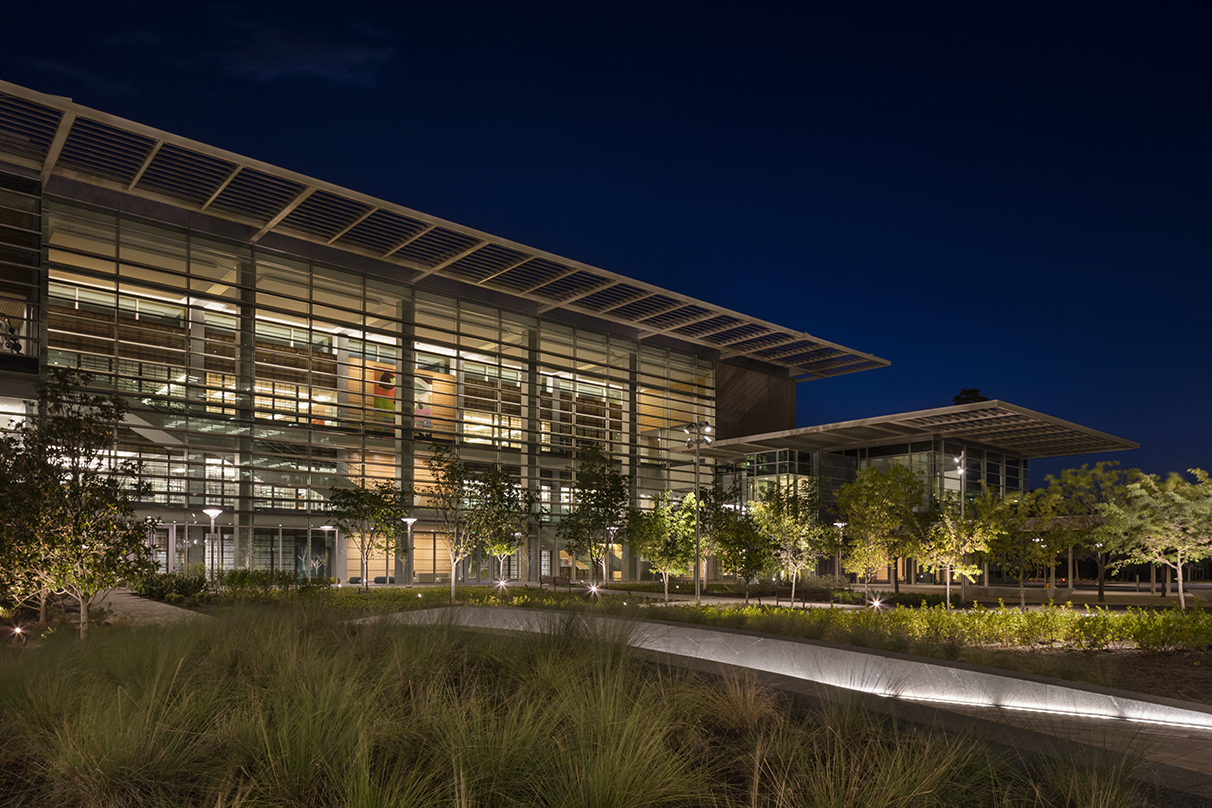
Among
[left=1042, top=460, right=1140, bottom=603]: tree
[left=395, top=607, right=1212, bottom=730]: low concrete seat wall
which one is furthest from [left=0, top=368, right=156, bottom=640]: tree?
[left=1042, top=460, right=1140, bottom=603]: tree

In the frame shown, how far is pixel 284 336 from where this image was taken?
3566 centimetres

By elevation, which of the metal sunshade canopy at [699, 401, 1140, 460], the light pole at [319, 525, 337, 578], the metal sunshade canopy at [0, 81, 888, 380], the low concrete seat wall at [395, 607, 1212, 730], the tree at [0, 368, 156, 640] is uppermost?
the metal sunshade canopy at [0, 81, 888, 380]

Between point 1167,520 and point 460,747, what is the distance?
31.8 meters

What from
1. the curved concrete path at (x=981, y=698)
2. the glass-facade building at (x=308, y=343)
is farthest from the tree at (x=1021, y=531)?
the curved concrete path at (x=981, y=698)

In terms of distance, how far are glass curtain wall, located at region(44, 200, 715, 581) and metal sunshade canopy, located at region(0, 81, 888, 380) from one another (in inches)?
76.3

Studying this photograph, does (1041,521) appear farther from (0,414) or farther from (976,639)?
(0,414)

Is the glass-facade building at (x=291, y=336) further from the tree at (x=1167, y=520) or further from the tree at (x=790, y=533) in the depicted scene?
the tree at (x=1167, y=520)

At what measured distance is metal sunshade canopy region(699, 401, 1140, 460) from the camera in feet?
141

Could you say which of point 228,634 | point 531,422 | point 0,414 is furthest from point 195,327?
point 228,634

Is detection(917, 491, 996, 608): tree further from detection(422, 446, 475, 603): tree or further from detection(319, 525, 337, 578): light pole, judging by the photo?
detection(319, 525, 337, 578): light pole

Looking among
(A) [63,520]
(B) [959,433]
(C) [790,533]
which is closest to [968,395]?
(B) [959,433]

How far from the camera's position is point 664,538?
3619 centimetres

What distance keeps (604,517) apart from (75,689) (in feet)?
92.1

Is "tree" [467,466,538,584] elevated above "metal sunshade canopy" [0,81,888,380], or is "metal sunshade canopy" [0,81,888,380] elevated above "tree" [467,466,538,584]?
"metal sunshade canopy" [0,81,888,380]
